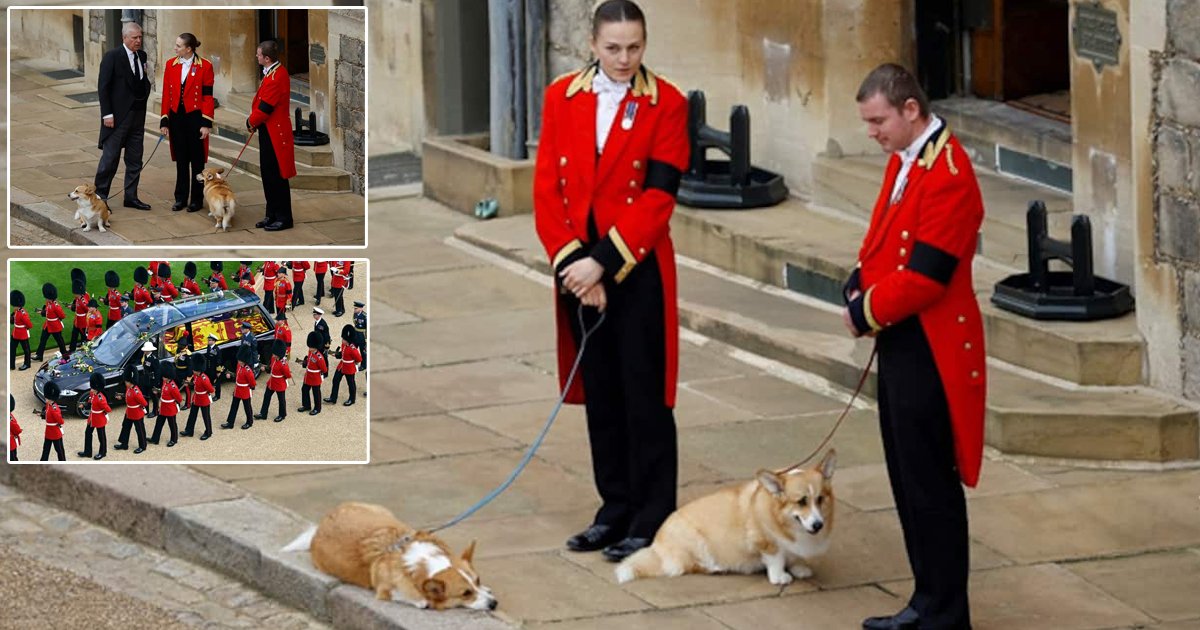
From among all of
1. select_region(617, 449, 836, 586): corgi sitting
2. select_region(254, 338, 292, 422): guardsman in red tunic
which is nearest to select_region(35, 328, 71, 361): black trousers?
select_region(254, 338, 292, 422): guardsman in red tunic

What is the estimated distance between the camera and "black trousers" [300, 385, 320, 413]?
755 cm

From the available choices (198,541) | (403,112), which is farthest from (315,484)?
(403,112)

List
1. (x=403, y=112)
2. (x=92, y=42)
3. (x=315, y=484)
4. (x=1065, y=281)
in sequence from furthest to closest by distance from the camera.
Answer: (x=403, y=112) → (x=1065, y=281) → (x=315, y=484) → (x=92, y=42)

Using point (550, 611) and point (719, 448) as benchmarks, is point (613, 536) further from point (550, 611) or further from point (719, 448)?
point (719, 448)

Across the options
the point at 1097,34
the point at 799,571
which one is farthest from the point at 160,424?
the point at 1097,34

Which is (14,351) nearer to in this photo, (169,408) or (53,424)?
(53,424)

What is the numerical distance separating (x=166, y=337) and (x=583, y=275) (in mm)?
1318

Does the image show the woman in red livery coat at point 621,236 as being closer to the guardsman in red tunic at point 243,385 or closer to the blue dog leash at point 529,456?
the blue dog leash at point 529,456

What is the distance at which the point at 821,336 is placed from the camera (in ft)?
34.0

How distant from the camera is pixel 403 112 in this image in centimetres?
1572

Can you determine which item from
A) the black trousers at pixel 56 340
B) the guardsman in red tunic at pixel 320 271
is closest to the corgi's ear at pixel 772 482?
the guardsman in red tunic at pixel 320 271

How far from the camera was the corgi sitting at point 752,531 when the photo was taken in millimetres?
7324

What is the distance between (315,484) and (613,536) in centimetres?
140

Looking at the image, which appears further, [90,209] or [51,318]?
[51,318]
